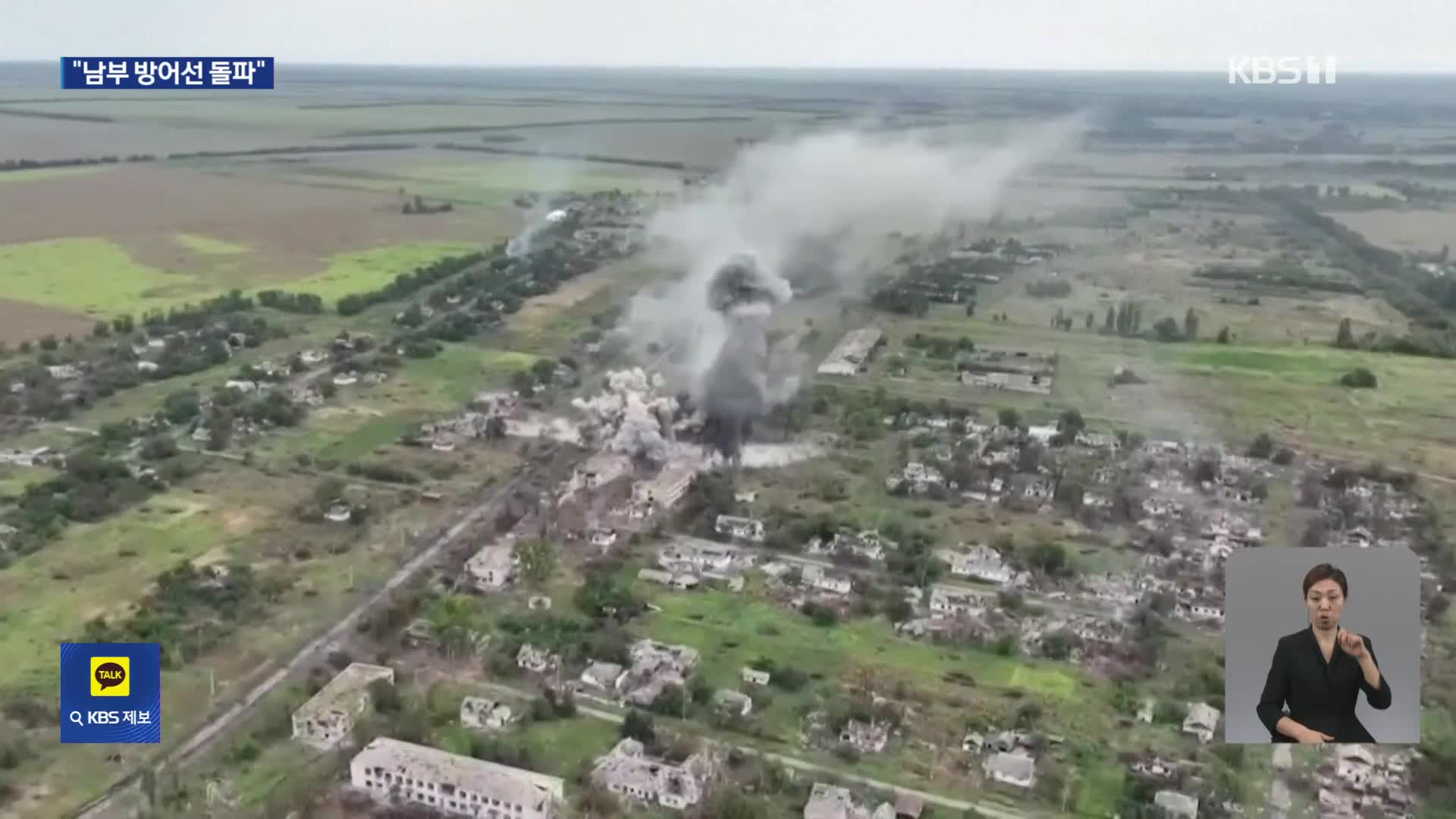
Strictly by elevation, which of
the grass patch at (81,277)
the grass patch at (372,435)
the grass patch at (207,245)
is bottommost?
the grass patch at (372,435)

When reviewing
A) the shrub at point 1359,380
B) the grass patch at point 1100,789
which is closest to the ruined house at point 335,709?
the grass patch at point 1100,789

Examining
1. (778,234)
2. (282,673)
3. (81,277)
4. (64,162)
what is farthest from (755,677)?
(64,162)

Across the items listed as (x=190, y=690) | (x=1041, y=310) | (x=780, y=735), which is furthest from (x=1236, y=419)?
(x=190, y=690)

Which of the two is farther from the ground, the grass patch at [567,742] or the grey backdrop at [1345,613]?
the grey backdrop at [1345,613]

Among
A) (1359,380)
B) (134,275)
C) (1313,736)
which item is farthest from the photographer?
(134,275)

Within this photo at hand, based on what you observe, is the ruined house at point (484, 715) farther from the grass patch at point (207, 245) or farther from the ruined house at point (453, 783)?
the grass patch at point (207, 245)

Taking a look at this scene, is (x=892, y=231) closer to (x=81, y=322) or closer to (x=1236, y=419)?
(x=1236, y=419)
